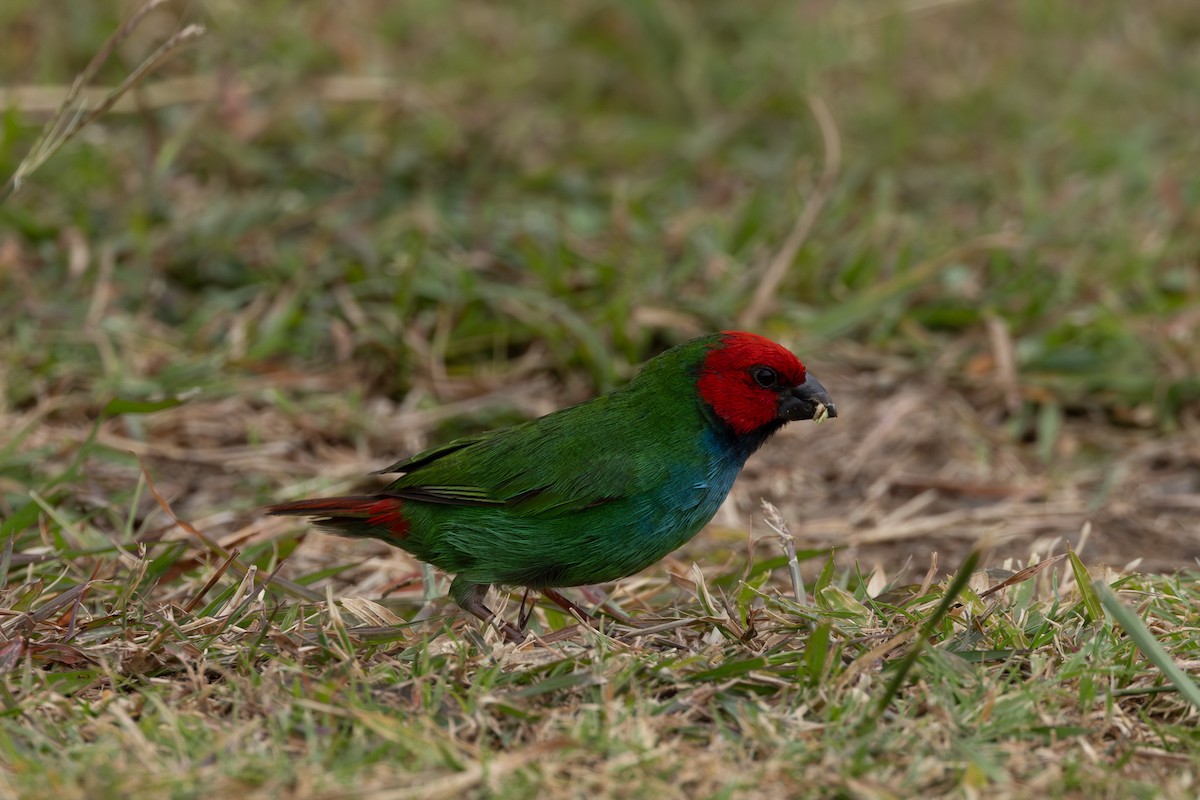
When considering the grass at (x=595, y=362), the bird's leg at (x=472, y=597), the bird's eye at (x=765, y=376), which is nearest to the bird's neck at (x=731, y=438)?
the bird's eye at (x=765, y=376)

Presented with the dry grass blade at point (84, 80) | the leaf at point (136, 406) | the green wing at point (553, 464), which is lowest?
the green wing at point (553, 464)

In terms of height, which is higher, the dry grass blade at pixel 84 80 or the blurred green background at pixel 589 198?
the dry grass blade at pixel 84 80

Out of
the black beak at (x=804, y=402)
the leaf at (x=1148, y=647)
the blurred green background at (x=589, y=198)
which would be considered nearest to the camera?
the leaf at (x=1148, y=647)

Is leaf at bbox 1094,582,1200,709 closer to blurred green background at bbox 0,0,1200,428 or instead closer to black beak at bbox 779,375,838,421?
black beak at bbox 779,375,838,421

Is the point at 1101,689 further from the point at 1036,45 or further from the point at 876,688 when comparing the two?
the point at 1036,45

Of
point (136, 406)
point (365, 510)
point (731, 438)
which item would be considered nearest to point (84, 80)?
point (136, 406)

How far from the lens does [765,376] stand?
379 centimetres

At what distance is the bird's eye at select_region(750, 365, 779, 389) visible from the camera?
12.4ft

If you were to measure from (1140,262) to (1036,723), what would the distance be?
362cm

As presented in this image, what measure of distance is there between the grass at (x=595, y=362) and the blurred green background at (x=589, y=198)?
23 mm

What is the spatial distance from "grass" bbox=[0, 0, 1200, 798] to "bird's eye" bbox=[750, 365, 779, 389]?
19.4 inches

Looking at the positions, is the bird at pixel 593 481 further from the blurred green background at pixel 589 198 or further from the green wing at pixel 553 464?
the blurred green background at pixel 589 198

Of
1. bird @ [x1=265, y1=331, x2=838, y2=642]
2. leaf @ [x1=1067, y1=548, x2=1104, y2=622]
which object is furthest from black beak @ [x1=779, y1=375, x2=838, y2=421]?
leaf @ [x1=1067, y1=548, x2=1104, y2=622]

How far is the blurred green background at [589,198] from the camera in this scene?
5594 millimetres
